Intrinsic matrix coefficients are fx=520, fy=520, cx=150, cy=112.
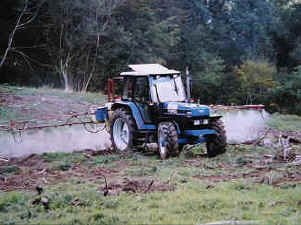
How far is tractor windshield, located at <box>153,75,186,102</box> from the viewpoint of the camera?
1284 cm

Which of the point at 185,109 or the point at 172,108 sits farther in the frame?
the point at 172,108

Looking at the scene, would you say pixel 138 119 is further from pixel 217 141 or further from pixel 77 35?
pixel 77 35

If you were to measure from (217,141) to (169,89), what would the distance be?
178 cm

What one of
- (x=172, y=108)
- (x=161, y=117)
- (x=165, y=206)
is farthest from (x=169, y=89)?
(x=165, y=206)

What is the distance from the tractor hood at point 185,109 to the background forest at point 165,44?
648 inches

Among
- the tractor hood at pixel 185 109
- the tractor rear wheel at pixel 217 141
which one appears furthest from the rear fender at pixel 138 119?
the tractor rear wheel at pixel 217 141

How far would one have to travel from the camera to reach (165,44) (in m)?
37.8

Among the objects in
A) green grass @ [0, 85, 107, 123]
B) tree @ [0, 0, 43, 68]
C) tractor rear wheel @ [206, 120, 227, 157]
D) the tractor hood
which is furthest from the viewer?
tree @ [0, 0, 43, 68]

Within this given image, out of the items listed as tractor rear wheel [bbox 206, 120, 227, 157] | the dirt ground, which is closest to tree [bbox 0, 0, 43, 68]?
the dirt ground

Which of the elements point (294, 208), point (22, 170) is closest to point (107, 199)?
point (294, 208)

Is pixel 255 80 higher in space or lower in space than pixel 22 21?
lower

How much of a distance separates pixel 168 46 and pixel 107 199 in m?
31.5

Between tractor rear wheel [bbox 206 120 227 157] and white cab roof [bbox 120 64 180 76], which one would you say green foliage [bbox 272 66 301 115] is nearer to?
white cab roof [bbox 120 64 180 76]

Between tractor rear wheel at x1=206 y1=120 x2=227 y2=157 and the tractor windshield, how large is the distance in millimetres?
1110
